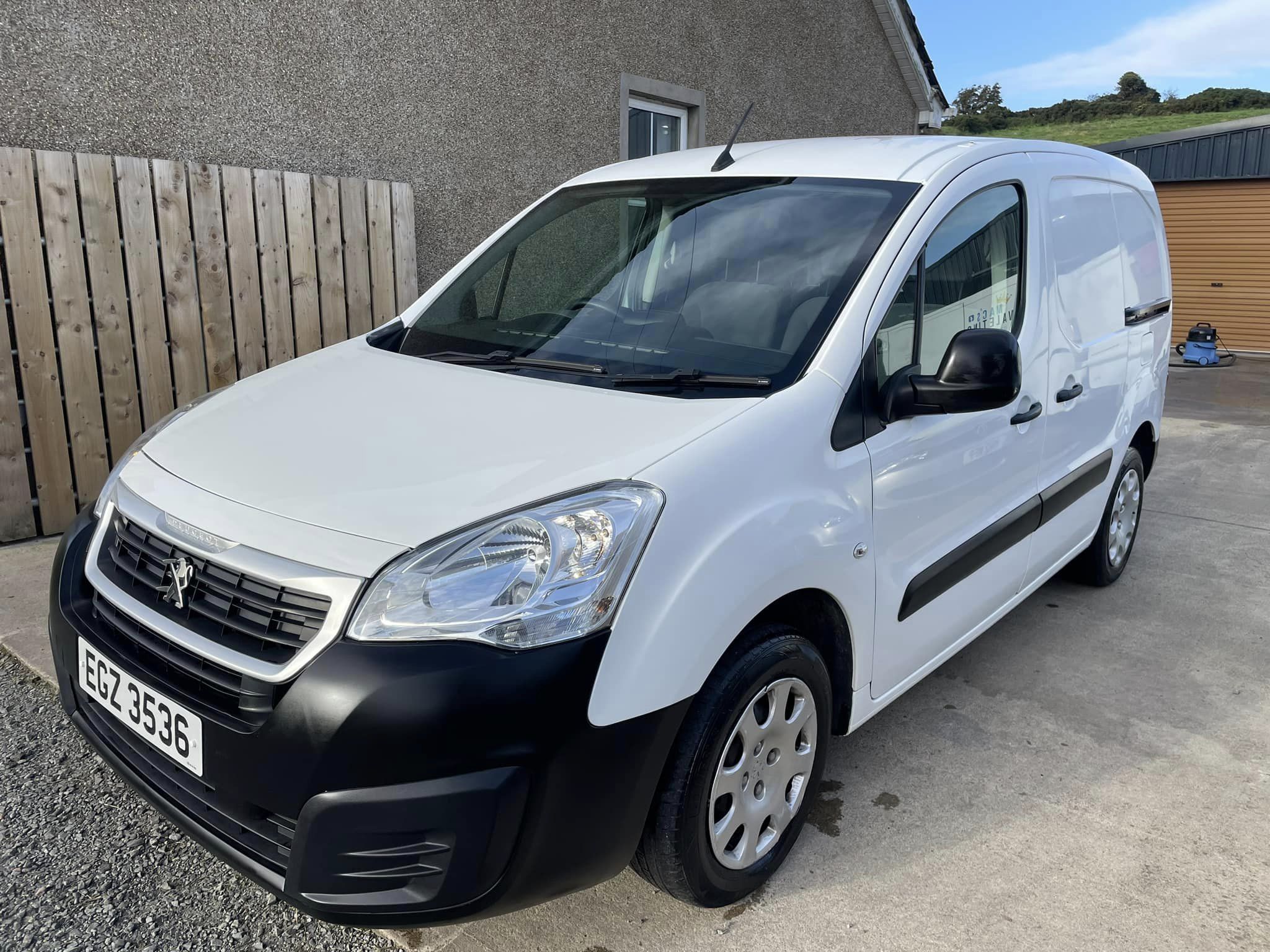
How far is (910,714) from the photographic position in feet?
10.3

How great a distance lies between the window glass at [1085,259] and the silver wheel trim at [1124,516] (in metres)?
0.85

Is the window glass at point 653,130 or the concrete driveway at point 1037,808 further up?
the window glass at point 653,130

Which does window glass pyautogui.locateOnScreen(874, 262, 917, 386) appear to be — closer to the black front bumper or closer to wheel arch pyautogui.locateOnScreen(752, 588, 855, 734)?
wheel arch pyautogui.locateOnScreen(752, 588, 855, 734)

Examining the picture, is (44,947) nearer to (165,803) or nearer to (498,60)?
(165,803)

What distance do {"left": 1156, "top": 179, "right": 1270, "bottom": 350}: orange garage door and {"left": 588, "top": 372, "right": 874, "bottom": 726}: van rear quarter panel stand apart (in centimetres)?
1598

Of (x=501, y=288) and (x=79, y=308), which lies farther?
(x=79, y=308)

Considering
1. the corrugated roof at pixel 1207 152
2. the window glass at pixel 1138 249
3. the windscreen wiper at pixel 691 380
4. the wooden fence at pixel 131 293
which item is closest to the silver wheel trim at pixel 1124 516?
the window glass at pixel 1138 249

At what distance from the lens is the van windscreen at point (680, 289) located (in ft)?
7.74

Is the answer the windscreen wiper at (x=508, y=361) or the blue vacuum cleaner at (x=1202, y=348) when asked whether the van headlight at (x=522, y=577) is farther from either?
the blue vacuum cleaner at (x=1202, y=348)

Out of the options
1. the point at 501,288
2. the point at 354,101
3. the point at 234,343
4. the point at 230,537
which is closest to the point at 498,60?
the point at 354,101

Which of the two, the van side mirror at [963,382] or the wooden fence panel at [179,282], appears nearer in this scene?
the van side mirror at [963,382]

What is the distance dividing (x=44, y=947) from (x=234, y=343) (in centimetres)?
358

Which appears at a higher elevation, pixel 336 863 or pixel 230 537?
pixel 230 537

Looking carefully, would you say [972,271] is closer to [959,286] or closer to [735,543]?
[959,286]
